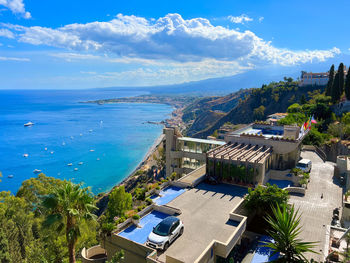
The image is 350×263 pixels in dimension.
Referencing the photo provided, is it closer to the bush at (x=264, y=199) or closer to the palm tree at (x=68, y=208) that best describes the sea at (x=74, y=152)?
the bush at (x=264, y=199)

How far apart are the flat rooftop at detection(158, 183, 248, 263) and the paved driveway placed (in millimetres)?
5184

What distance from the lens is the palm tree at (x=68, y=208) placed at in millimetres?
Answer: 10594

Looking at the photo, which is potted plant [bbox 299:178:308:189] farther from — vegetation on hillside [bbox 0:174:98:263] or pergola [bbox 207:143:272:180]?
vegetation on hillside [bbox 0:174:98:263]

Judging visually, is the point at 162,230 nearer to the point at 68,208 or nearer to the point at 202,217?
the point at 202,217

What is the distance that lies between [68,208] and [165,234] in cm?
597

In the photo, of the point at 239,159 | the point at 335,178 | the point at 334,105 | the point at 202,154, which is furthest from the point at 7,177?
the point at 334,105

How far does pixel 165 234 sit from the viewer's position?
14281 mm

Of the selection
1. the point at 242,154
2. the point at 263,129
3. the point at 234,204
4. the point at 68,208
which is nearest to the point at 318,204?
the point at 242,154

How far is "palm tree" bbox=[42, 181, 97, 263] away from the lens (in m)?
10.6

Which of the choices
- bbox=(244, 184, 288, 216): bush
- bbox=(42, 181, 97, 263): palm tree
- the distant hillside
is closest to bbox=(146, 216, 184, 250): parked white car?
bbox=(42, 181, 97, 263): palm tree

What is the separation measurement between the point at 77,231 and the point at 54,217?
4.08ft

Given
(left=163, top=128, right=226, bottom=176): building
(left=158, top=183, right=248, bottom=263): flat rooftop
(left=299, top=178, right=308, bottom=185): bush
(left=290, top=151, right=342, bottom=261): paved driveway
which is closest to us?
(left=158, top=183, right=248, bottom=263): flat rooftop

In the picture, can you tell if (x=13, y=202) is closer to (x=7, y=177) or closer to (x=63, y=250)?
(x=63, y=250)

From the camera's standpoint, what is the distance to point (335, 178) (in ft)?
→ 94.5
